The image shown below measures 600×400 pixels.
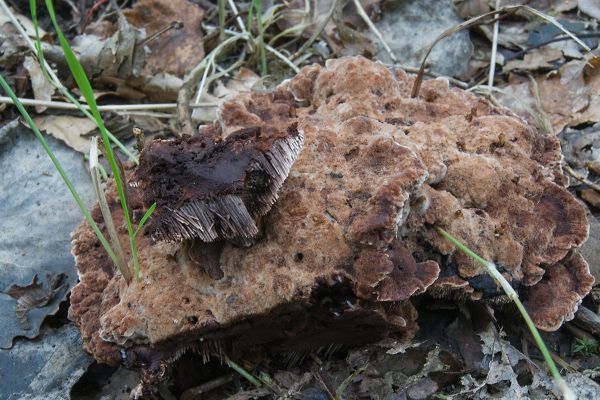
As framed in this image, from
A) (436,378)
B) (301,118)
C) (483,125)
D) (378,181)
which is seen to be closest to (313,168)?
(378,181)

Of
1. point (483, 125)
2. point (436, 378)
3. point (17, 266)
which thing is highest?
point (483, 125)

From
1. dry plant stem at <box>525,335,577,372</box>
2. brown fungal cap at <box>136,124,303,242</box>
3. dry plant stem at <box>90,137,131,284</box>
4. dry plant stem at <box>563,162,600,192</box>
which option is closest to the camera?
brown fungal cap at <box>136,124,303,242</box>

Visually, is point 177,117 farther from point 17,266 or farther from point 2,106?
point 17,266

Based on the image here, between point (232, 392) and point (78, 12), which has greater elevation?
point (78, 12)

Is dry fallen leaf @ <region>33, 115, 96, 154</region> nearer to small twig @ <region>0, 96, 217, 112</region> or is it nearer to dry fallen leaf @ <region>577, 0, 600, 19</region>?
small twig @ <region>0, 96, 217, 112</region>

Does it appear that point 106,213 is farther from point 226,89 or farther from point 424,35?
point 424,35

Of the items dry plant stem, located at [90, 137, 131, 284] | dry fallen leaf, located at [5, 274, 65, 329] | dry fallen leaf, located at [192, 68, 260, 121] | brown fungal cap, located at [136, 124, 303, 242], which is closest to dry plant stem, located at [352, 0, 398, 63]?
dry fallen leaf, located at [192, 68, 260, 121]

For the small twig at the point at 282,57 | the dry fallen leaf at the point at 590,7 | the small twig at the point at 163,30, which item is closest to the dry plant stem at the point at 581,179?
the dry fallen leaf at the point at 590,7

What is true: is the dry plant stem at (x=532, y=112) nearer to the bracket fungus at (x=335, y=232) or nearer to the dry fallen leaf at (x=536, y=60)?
the dry fallen leaf at (x=536, y=60)
